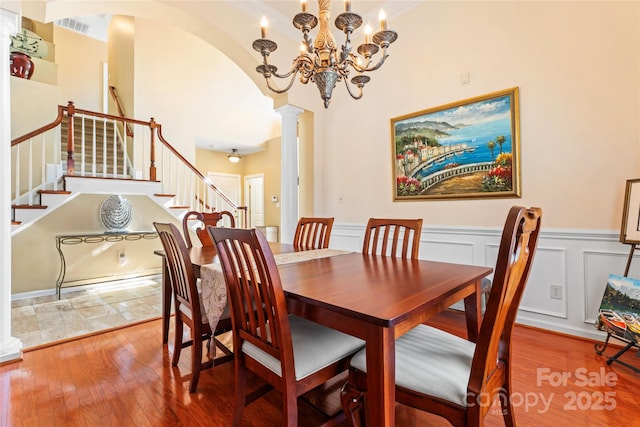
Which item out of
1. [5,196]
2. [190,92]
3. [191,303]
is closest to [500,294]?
[191,303]

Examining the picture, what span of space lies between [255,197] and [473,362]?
7.04 meters

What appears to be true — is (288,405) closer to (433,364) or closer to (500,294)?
(433,364)

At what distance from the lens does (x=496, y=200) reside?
8.57ft

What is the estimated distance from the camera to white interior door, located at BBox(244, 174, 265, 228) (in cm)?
743

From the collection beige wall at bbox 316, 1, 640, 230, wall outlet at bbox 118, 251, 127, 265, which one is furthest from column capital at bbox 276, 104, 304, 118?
wall outlet at bbox 118, 251, 127, 265

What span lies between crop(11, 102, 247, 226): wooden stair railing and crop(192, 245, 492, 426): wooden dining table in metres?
3.46

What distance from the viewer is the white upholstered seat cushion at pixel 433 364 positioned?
0.97 metres

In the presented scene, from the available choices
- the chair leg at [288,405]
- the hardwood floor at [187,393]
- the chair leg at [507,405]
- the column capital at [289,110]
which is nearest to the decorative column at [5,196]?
the hardwood floor at [187,393]

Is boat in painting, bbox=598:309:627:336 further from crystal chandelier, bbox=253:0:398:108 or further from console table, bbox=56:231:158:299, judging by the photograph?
console table, bbox=56:231:158:299

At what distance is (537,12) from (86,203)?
5.51 m

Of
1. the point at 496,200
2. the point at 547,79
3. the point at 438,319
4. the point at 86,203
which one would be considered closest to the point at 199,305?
the point at 438,319

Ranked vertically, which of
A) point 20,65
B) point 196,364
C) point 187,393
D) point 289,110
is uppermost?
point 20,65

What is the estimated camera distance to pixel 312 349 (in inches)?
47.5

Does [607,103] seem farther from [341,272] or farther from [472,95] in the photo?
[341,272]
